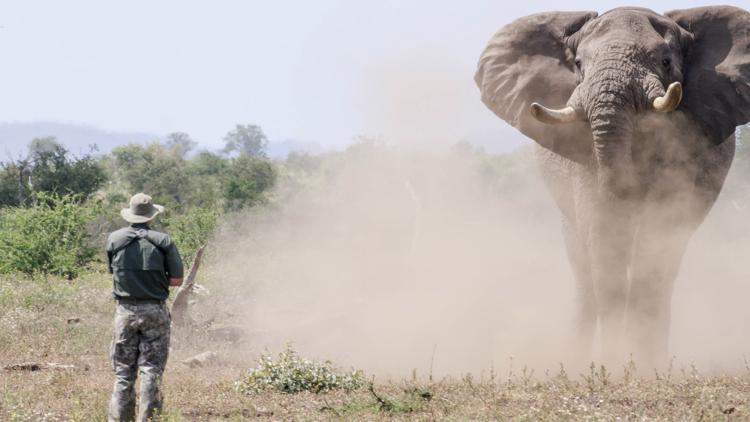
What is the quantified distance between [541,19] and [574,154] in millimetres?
1684

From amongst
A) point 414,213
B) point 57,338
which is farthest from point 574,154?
point 414,213

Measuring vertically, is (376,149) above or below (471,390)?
above

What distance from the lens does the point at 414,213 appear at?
85.7 feet

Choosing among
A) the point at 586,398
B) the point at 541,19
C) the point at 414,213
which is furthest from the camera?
the point at 414,213

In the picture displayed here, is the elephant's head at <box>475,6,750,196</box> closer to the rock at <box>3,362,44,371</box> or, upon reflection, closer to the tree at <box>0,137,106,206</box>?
the rock at <box>3,362,44,371</box>

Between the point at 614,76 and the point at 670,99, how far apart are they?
557 millimetres

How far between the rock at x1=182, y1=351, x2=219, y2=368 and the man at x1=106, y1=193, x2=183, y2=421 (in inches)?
149

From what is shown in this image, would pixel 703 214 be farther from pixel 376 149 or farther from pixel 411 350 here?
pixel 376 149

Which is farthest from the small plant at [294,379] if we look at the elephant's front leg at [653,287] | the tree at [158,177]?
the tree at [158,177]

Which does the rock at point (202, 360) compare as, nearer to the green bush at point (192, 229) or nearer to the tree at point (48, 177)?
the green bush at point (192, 229)

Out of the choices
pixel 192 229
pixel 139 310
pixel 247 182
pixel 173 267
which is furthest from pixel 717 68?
pixel 247 182

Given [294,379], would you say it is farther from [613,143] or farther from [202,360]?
[613,143]

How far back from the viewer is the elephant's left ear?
31.4 feet

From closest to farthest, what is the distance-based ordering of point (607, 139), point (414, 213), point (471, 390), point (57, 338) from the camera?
point (471, 390)
point (607, 139)
point (57, 338)
point (414, 213)
